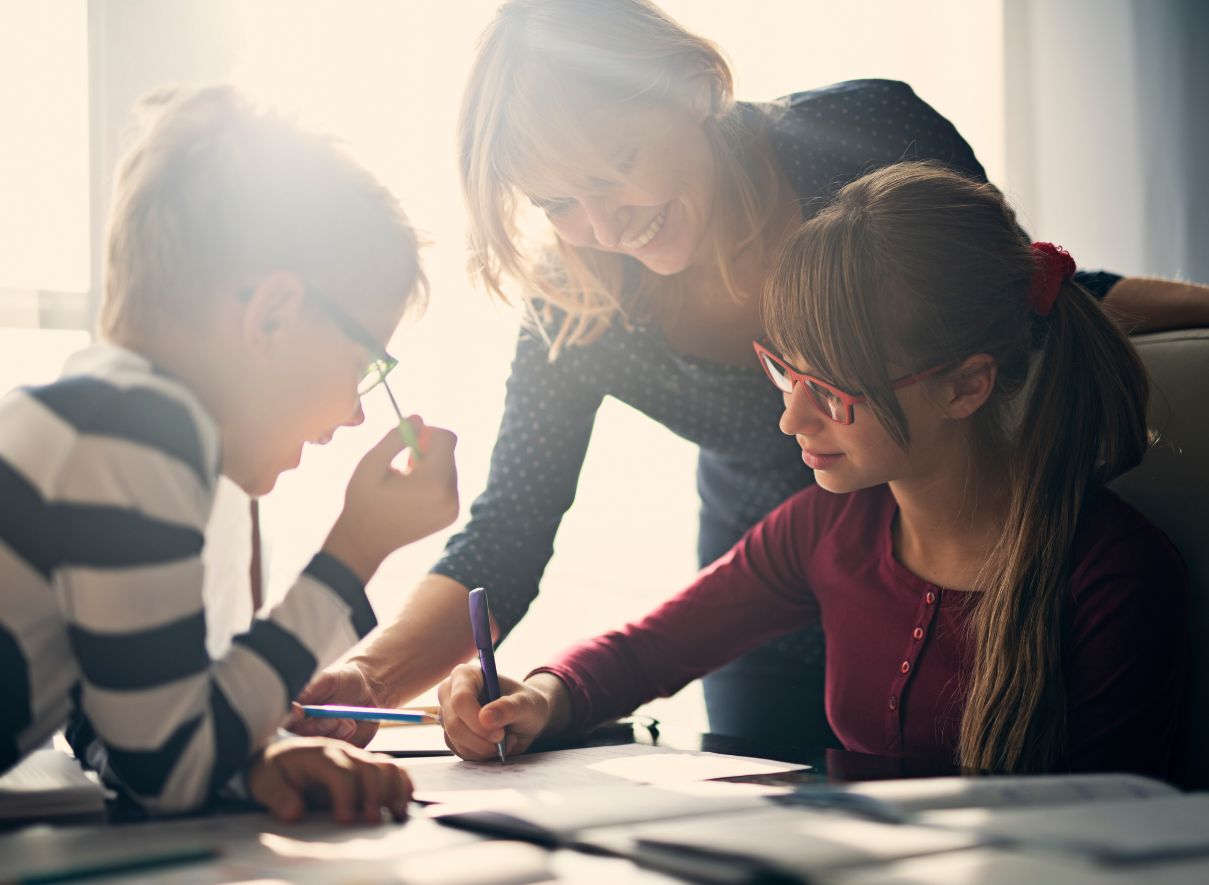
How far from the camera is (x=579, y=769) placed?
934 millimetres

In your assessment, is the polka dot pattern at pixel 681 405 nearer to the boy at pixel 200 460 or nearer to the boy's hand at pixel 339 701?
the boy's hand at pixel 339 701

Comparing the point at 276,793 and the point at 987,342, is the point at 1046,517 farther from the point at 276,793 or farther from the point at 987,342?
the point at 276,793

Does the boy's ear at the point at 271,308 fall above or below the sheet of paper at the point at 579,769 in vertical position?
above

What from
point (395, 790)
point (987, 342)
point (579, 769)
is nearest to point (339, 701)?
point (579, 769)

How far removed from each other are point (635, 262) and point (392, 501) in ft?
2.70

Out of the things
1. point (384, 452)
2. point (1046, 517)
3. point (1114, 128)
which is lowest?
point (1046, 517)

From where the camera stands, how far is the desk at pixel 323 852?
22.3 inches

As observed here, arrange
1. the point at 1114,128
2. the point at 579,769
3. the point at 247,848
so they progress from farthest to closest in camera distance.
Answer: the point at 1114,128, the point at 579,769, the point at 247,848

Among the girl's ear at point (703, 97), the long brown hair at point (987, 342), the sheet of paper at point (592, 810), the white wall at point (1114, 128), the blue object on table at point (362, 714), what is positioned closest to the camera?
the sheet of paper at point (592, 810)

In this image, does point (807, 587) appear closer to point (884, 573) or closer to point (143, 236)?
point (884, 573)

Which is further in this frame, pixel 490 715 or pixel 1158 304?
pixel 1158 304

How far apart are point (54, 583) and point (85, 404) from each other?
107 mm

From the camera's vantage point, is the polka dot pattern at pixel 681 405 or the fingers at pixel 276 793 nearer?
the fingers at pixel 276 793

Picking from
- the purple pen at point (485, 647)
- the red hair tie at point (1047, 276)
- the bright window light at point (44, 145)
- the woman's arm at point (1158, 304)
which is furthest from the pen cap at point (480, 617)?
the bright window light at point (44, 145)
